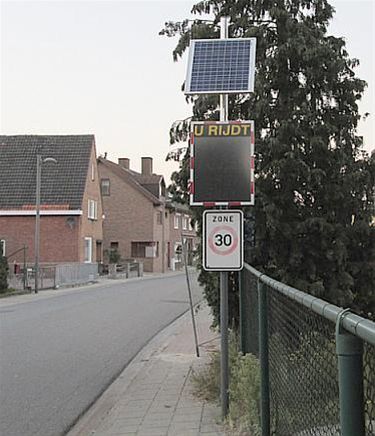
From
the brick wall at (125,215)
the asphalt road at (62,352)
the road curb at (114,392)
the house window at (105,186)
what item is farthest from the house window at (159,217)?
the road curb at (114,392)

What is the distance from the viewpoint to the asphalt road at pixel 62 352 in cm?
720

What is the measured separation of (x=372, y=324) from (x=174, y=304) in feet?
65.9

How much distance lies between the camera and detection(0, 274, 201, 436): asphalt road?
283 inches

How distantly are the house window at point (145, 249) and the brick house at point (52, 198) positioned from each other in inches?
392

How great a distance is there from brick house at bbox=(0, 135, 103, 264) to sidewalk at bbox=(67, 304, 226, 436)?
32273 mm

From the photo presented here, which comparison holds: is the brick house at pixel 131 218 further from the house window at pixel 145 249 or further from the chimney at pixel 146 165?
the chimney at pixel 146 165

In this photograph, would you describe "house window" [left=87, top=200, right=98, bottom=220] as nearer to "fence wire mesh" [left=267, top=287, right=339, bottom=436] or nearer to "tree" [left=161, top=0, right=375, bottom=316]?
"tree" [left=161, top=0, right=375, bottom=316]

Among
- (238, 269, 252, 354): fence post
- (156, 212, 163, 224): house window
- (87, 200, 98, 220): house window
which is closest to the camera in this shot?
(238, 269, 252, 354): fence post

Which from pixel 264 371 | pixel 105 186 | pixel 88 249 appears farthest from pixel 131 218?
pixel 264 371

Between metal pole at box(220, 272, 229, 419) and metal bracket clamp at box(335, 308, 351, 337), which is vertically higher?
metal bracket clamp at box(335, 308, 351, 337)

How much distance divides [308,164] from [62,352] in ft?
18.3

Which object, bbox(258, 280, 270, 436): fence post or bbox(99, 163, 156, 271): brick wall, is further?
bbox(99, 163, 156, 271): brick wall

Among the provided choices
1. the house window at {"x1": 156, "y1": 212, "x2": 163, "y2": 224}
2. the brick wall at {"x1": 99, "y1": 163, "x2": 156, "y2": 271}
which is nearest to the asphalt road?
the brick wall at {"x1": 99, "y1": 163, "x2": 156, "y2": 271}

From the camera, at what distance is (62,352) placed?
11.2m
